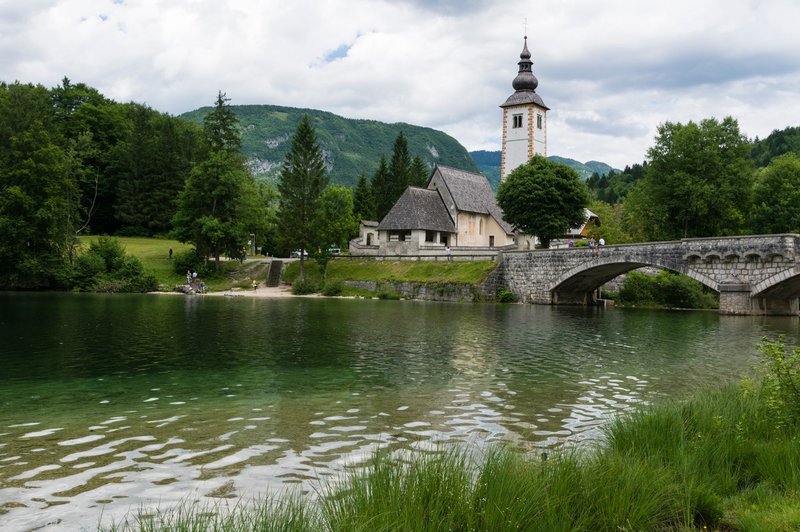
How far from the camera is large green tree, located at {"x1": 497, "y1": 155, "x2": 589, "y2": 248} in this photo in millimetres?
64688

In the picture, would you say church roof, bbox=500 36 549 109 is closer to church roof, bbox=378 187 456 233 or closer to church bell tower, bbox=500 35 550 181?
church bell tower, bbox=500 35 550 181

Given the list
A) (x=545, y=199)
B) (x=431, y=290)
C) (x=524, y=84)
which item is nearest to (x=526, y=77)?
(x=524, y=84)

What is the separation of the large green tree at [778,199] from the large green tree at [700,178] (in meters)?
8.82

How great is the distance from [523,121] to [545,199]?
75.0 feet

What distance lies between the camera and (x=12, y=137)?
60.2 m

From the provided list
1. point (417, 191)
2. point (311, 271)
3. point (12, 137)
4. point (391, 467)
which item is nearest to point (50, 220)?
point (12, 137)

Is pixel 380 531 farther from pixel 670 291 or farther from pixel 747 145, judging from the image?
pixel 747 145

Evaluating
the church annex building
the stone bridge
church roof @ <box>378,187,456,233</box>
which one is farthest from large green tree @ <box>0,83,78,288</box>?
the stone bridge

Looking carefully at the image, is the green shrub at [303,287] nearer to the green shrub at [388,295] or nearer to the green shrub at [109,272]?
the green shrub at [388,295]

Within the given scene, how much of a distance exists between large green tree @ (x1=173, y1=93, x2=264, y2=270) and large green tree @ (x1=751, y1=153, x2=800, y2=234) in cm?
5697

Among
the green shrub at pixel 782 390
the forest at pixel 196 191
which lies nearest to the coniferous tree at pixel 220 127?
the forest at pixel 196 191

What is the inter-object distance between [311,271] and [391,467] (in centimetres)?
6809

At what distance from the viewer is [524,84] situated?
8506 centimetres

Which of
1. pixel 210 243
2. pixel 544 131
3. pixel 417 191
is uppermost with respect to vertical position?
pixel 544 131
